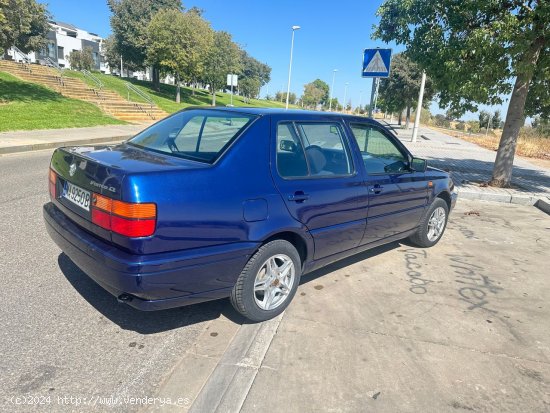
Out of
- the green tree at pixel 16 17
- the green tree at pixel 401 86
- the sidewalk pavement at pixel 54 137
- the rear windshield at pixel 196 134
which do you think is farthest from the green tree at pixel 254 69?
the rear windshield at pixel 196 134

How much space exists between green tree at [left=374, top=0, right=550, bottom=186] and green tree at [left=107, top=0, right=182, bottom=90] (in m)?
34.1

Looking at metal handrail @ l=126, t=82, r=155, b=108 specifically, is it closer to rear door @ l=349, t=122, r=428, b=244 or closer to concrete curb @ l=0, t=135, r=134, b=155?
concrete curb @ l=0, t=135, r=134, b=155

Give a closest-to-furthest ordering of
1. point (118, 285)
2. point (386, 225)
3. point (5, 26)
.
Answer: point (118, 285) → point (386, 225) → point (5, 26)

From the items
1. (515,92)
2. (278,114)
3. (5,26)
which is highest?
(5,26)

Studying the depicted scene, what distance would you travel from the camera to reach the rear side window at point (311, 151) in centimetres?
322

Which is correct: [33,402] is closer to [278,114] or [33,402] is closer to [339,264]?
[278,114]

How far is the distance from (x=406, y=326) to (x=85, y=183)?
8.76 feet

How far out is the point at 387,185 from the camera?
409cm

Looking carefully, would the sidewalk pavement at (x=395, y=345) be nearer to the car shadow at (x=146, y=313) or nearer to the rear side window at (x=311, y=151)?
the car shadow at (x=146, y=313)

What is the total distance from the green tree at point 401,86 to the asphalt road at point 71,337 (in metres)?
34.8

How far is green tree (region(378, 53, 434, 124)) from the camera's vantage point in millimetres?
35797

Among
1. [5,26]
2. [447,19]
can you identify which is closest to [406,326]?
[447,19]

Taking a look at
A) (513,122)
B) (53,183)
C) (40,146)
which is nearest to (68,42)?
(40,146)

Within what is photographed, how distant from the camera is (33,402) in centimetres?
221
